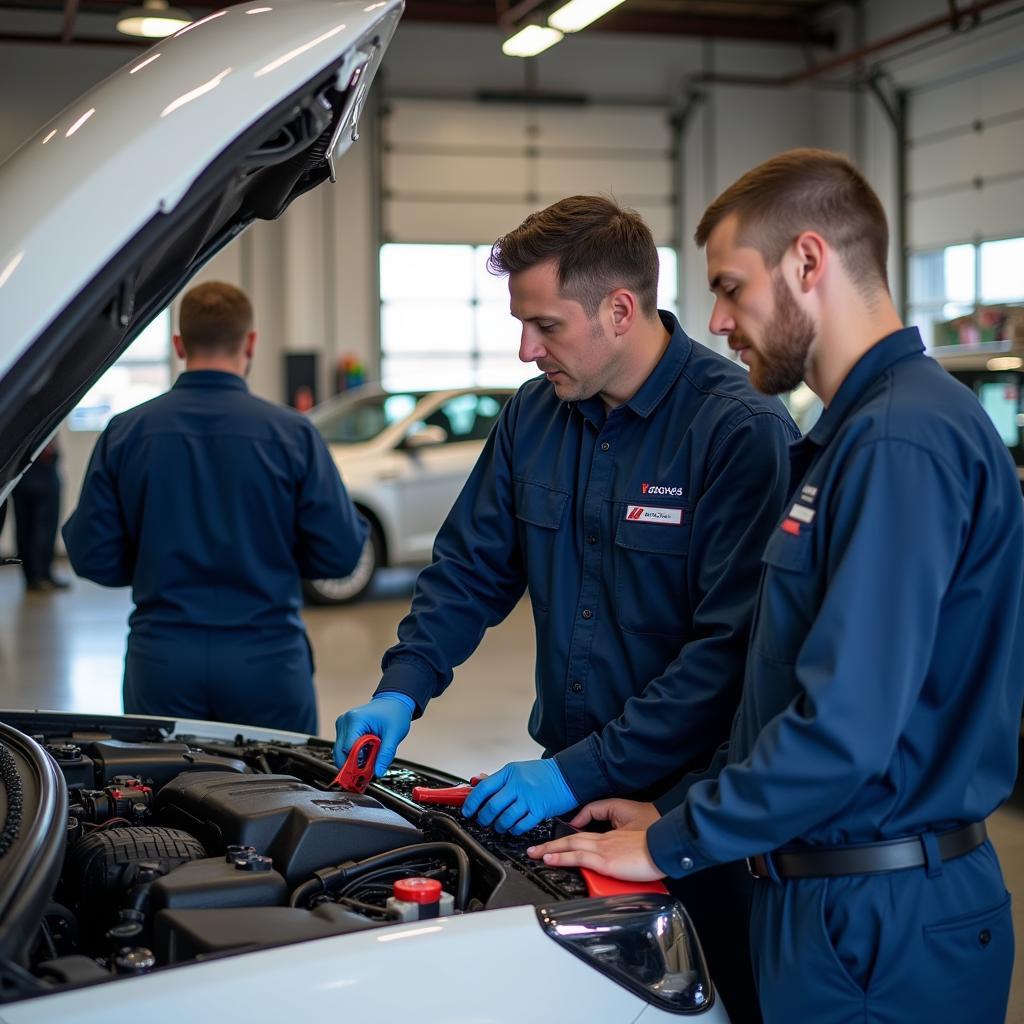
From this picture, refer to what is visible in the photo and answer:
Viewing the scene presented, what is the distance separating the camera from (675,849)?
58.9 inches

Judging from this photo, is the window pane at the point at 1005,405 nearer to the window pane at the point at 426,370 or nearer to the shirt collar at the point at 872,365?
the shirt collar at the point at 872,365

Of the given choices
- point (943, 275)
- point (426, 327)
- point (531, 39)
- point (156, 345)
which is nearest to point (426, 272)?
point (426, 327)

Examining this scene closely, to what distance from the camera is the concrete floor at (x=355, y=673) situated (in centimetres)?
502

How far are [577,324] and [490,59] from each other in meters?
11.9

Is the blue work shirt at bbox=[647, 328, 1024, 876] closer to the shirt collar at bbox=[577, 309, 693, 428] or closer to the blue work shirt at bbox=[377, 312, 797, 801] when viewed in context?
the blue work shirt at bbox=[377, 312, 797, 801]

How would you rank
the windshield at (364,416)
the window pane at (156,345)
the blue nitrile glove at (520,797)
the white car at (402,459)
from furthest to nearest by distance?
the window pane at (156,345), the windshield at (364,416), the white car at (402,459), the blue nitrile glove at (520,797)

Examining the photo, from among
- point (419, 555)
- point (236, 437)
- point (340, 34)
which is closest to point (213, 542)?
point (236, 437)

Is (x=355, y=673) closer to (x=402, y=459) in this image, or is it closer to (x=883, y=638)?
(x=402, y=459)

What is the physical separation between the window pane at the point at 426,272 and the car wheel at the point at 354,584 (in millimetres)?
5013

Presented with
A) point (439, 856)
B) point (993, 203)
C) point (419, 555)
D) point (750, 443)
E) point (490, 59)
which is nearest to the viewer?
point (439, 856)

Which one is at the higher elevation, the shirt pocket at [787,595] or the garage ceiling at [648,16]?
the garage ceiling at [648,16]

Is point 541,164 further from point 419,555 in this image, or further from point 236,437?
point 236,437

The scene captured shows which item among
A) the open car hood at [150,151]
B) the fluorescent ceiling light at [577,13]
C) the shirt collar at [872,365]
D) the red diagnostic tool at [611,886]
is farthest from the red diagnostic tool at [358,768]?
the fluorescent ceiling light at [577,13]

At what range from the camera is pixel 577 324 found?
2.02 m
